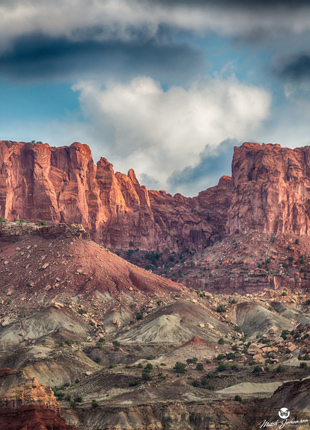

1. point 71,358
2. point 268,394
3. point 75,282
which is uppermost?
point 75,282

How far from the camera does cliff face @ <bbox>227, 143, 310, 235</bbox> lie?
19138 centimetres

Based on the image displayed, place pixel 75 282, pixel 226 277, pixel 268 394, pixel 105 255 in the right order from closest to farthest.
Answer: pixel 268 394, pixel 75 282, pixel 105 255, pixel 226 277

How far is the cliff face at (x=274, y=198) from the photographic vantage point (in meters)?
191

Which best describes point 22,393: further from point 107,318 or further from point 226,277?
point 226,277

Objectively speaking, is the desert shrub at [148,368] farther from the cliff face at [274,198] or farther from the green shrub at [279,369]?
the cliff face at [274,198]

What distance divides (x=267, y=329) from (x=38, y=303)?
44267mm

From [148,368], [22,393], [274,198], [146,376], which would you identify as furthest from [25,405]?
[274,198]

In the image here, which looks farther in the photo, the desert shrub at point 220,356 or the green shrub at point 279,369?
the desert shrub at point 220,356

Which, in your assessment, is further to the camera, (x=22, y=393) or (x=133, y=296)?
(x=133, y=296)

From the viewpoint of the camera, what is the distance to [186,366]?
99.6 meters

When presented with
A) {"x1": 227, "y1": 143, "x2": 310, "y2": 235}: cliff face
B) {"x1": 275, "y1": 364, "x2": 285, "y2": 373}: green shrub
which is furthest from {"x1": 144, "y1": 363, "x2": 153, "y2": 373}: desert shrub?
{"x1": 227, "y1": 143, "x2": 310, "y2": 235}: cliff face

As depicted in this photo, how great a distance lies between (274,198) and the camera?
192 metres

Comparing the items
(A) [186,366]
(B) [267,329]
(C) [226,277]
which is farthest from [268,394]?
(C) [226,277]

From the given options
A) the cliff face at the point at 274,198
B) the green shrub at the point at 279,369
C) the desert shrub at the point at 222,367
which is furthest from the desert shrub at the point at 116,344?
the cliff face at the point at 274,198
